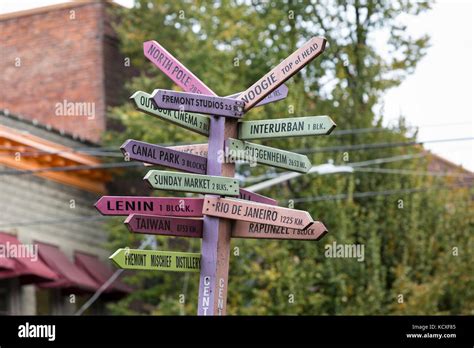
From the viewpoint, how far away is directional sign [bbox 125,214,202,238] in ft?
23.0

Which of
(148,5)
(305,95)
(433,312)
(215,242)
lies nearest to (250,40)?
(305,95)

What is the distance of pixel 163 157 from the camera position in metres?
7.16

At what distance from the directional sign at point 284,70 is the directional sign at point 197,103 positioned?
4.0 inches

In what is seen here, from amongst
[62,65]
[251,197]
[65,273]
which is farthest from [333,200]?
[251,197]

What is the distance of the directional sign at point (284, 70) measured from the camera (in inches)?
274

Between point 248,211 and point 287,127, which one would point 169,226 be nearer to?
point 248,211

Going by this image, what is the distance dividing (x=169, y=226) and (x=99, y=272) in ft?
64.4

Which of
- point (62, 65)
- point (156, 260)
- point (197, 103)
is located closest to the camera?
point (156, 260)

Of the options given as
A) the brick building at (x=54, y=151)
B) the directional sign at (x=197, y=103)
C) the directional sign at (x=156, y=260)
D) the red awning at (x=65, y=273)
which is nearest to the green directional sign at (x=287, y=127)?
the directional sign at (x=197, y=103)

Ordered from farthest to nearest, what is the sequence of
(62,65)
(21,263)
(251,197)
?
1. (62,65)
2. (21,263)
3. (251,197)

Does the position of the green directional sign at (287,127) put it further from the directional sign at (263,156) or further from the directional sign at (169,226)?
the directional sign at (169,226)

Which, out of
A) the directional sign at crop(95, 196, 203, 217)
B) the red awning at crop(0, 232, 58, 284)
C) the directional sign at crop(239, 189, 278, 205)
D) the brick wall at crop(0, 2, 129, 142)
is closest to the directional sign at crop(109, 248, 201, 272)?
the directional sign at crop(95, 196, 203, 217)

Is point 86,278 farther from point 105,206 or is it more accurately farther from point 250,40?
point 105,206

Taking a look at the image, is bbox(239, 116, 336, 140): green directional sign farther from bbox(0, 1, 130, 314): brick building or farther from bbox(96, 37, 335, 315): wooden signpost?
bbox(0, 1, 130, 314): brick building
